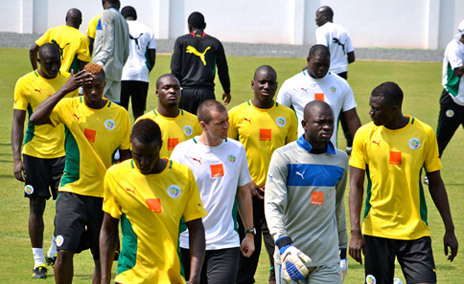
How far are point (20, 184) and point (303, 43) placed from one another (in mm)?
28438

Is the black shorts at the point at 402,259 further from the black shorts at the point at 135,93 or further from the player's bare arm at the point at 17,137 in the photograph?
the black shorts at the point at 135,93

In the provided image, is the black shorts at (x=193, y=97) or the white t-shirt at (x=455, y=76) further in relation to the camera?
the white t-shirt at (x=455, y=76)

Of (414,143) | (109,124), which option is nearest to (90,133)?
(109,124)

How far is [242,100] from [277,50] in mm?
14033

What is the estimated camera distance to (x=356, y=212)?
7.28 metres

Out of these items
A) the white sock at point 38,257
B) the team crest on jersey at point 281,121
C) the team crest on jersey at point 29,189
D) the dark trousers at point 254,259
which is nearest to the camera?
the dark trousers at point 254,259

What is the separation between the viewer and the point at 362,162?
292 inches

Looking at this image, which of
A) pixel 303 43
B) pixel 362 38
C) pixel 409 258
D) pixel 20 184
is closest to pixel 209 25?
pixel 303 43

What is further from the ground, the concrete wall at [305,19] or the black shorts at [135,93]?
the concrete wall at [305,19]

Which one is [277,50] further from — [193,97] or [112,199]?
[112,199]

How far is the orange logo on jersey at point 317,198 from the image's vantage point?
682 centimetres

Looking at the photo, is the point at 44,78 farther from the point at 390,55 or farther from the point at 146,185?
the point at 390,55

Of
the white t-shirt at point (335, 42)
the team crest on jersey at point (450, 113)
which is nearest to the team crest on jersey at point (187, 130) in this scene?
the team crest on jersey at point (450, 113)

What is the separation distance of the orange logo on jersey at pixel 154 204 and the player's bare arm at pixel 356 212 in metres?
2.08
